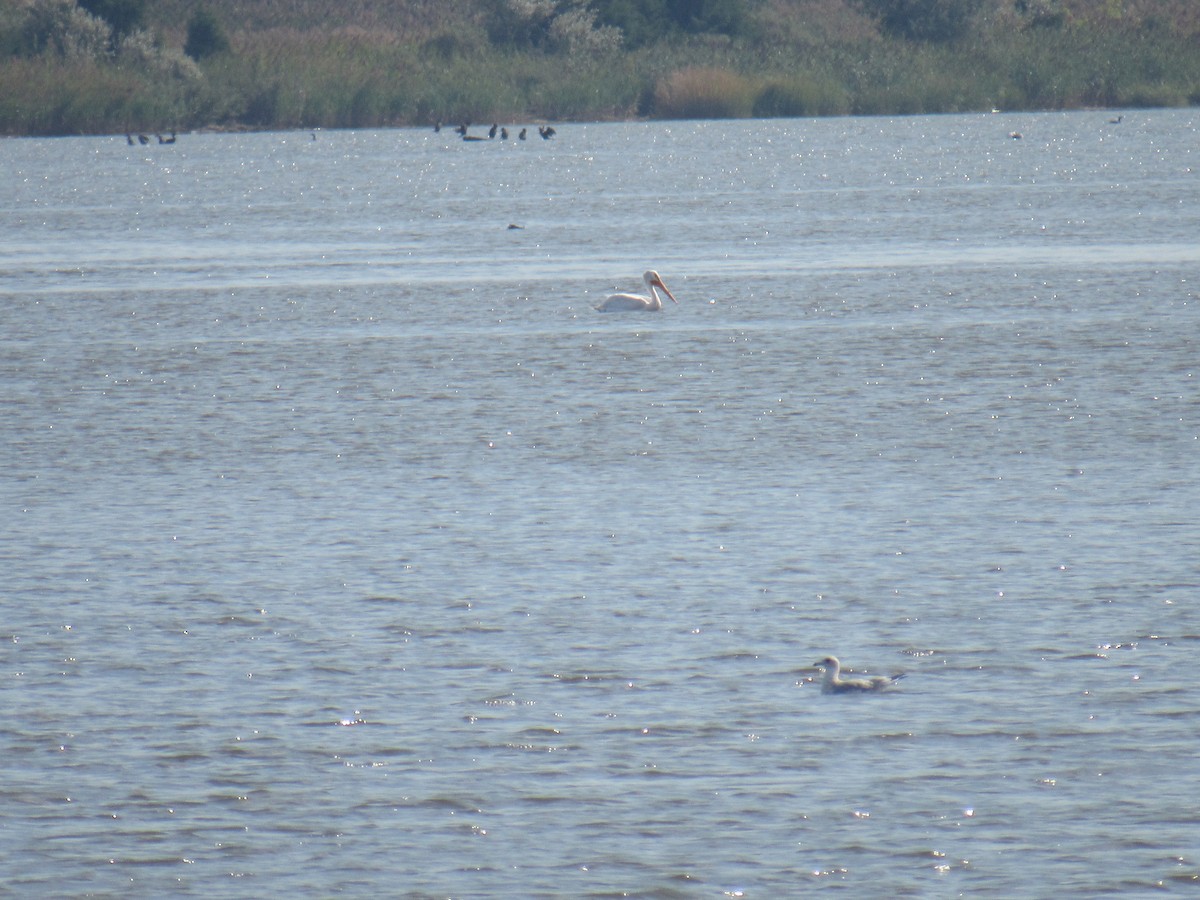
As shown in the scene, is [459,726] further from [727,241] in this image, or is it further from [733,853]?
[727,241]

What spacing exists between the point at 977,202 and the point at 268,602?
2746 cm

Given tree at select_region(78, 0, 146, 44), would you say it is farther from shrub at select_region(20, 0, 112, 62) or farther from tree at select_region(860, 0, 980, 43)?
tree at select_region(860, 0, 980, 43)

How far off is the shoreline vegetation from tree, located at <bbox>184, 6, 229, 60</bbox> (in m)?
0.05

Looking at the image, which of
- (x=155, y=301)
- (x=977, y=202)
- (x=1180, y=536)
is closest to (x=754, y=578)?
(x=1180, y=536)

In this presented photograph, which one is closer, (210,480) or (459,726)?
(459,726)

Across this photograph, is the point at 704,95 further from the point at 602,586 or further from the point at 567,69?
the point at 602,586

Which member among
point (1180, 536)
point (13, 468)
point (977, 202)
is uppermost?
point (1180, 536)

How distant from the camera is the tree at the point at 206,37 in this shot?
208 feet

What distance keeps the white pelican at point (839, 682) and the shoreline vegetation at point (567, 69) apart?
5001cm

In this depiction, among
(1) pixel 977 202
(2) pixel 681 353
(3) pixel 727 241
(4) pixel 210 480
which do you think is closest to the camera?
(4) pixel 210 480

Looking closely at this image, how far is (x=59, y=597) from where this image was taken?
33.4 feet

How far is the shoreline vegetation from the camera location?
58.7 meters

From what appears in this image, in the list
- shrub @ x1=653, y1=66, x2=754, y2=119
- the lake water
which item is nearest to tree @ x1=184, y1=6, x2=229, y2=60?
shrub @ x1=653, y1=66, x2=754, y2=119

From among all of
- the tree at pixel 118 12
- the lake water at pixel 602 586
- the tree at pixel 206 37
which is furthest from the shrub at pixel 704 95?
the lake water at pixel 602 586
